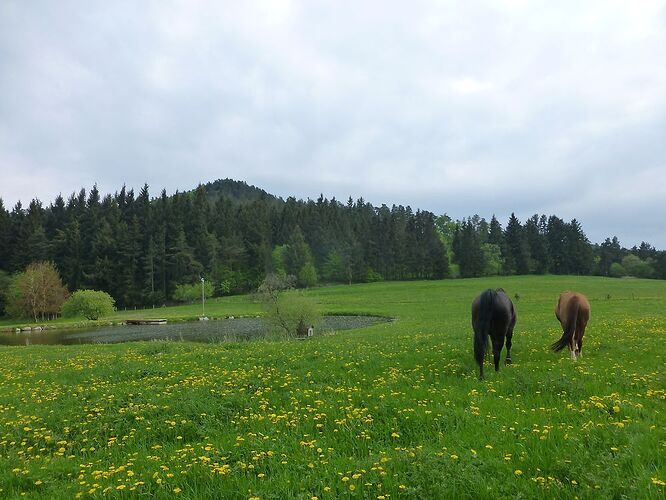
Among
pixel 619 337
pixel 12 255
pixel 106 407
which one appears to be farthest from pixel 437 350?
pixel 12 255

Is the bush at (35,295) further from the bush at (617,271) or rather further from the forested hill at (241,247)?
the bush at (617,271)

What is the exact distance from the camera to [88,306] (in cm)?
6469

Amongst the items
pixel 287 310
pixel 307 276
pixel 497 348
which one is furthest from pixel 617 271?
pixel 497 348

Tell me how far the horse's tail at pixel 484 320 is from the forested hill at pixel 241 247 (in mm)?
97900

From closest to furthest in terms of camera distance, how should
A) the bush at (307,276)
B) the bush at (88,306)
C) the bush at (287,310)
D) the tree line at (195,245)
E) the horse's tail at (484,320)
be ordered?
the horse's tail at (484,320) < the bush at (287,310) < the bush at (88,306) < the tree line at (195,245) < the bush at (307,276)

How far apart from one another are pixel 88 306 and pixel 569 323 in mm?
68007

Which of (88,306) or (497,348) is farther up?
(497,348)

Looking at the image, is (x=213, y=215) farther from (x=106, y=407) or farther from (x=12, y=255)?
(x=106, y=407)

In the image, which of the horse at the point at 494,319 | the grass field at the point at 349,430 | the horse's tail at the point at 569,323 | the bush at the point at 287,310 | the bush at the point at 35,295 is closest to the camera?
the grass field at the point at 349,430

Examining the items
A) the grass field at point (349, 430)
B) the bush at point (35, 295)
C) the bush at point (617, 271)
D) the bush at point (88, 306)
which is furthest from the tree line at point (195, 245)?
the grass field at point (349, 430)

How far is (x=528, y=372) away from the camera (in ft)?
36.1

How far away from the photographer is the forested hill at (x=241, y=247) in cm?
10106

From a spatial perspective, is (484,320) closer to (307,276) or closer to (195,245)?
(307,276)

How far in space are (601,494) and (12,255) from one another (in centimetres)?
12159
